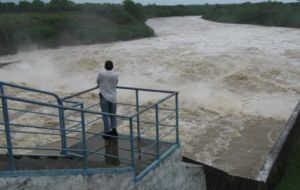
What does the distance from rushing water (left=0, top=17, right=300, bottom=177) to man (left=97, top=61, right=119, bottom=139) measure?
5.47m

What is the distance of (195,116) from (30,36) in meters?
22.9

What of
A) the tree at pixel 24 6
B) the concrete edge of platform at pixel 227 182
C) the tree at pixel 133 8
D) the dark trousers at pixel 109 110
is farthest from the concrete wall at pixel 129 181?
the tree at pixel 24 6

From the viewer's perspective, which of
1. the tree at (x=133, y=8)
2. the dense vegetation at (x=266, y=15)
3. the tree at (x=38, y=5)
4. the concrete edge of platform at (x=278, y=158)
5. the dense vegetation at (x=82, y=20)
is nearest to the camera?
the concrete edge of platform at (x=278, y=158)

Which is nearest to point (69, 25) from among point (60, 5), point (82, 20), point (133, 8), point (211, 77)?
point (82, 20)

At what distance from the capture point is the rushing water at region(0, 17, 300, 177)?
46.1ft

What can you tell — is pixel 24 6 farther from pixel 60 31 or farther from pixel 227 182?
pixel 227 182

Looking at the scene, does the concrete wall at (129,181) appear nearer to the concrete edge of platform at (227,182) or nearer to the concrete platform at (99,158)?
the concrete platform at (99,158)

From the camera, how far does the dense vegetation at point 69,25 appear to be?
36.2 m

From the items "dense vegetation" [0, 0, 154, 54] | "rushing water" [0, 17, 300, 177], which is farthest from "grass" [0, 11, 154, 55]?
"rushing water" [0, 17, 300, 177]

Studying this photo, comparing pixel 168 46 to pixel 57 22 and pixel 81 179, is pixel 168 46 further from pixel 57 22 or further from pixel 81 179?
pixel 81 179

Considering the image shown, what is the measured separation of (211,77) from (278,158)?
45.9ft

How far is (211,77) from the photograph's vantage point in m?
22.8

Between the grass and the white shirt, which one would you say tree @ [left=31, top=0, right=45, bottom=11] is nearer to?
the grass

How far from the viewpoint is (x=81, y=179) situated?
482cm
